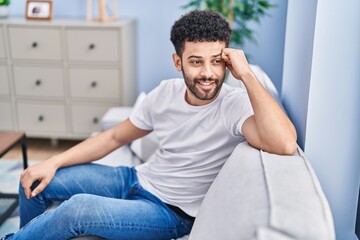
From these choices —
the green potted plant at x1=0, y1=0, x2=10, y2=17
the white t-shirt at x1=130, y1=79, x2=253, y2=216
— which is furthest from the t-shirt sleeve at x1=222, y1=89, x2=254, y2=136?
the green potted plant at x1=0, y1=0, x2=10, y2=17

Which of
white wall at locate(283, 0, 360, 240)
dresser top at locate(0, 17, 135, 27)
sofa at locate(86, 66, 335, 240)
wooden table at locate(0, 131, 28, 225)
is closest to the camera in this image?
sofa at locate(86, 66, 335, 240)

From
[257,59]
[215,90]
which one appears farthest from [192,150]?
[257,59]

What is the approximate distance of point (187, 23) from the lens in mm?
1355

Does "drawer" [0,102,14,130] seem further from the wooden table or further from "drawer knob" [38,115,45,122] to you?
the wooden table

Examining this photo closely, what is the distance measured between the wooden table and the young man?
28.0 inches

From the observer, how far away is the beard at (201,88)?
1342mm

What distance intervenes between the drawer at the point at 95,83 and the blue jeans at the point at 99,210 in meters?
1.46

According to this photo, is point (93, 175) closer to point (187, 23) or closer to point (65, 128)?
point (187, 23)

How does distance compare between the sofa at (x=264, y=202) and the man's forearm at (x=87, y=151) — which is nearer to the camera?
the sofa at (x=264, y=202)

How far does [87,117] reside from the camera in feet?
10.2

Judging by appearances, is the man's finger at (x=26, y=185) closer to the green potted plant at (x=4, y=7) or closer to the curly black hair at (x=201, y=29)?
the curly black hair at (x=201, y=29)

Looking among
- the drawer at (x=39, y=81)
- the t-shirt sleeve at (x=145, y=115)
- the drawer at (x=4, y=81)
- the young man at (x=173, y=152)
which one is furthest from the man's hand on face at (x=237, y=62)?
the drawer at (x=4, y=81)

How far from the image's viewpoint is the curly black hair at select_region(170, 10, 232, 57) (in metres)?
1.33

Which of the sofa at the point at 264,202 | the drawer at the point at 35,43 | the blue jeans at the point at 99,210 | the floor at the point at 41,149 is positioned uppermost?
the drawer at the point at 35,43
